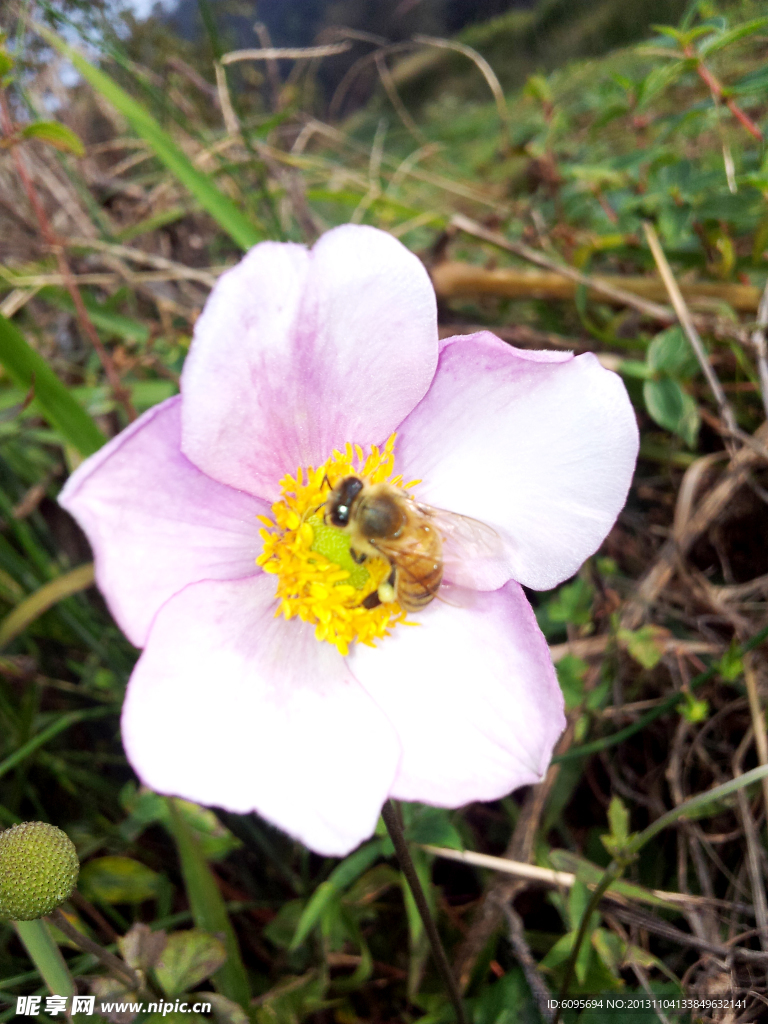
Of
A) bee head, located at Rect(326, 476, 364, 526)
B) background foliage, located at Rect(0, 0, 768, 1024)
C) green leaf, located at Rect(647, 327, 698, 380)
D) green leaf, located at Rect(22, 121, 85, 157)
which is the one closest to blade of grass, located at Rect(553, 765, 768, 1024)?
background foliage, located at Rect(0, 0, 768, 1024)

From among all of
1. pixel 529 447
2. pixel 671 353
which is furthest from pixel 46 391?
pixel 671 353

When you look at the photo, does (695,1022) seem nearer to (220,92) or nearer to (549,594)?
(549,594)

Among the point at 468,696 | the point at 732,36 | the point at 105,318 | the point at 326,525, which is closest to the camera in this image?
the point at 468,696

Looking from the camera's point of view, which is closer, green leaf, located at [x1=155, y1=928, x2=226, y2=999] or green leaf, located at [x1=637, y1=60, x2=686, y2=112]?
green leaf, located at [x1=155, y1=928, x2=226, y2=999]

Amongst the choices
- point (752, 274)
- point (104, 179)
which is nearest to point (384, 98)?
point (104, 179)

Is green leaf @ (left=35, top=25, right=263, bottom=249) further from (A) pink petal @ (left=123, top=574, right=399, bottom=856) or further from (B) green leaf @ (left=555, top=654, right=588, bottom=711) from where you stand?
(B) green leaf @ (left=555, top=654, right=588, bottom=711)

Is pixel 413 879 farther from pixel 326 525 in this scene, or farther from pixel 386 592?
pixel 326 525
